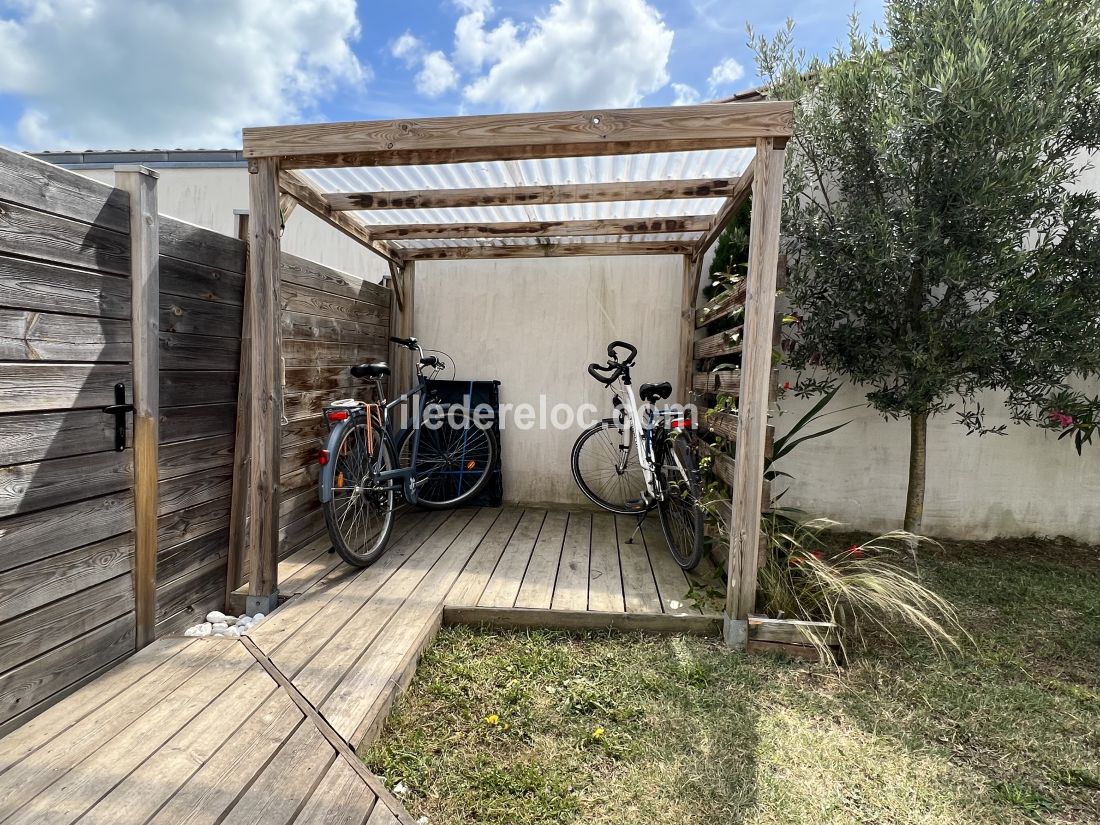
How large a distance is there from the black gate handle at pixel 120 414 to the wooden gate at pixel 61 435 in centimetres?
1

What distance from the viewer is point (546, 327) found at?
13.7 ft

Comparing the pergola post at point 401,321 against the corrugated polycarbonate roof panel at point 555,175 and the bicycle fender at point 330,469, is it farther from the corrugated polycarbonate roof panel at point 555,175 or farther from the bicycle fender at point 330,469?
the bicycle fender at point 330,469

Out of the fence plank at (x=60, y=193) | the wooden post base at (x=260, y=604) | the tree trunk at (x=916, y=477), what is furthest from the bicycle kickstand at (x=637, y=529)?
the fence plank at (x=60, y=193)

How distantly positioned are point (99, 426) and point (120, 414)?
0.24 feet

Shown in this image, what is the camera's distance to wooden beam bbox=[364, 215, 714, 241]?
11.2 feet

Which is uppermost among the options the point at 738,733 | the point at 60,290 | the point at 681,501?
the point at 60,290

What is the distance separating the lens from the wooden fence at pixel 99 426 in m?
1.49

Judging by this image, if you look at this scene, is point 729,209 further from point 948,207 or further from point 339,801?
point 339,801

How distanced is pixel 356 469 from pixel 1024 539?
4.68 metres

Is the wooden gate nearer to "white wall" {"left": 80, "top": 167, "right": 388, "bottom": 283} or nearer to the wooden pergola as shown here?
the wooden pergola

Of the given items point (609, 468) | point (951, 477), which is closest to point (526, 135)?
point (609, 468)

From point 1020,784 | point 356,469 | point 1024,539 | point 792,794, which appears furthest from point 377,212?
point 1024,539

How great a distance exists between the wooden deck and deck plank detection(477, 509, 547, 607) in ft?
0.05

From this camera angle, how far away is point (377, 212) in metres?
3.23
